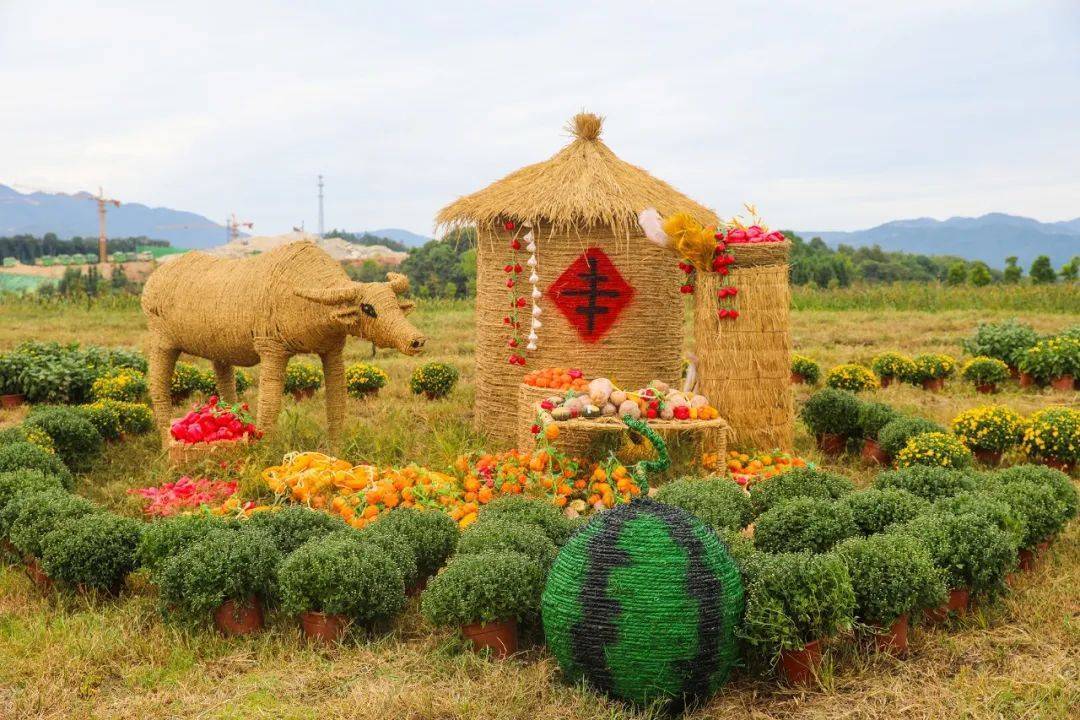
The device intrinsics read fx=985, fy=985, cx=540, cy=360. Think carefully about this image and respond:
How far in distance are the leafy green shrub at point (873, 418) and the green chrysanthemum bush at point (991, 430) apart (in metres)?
0.59

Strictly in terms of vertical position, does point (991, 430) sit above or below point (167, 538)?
above

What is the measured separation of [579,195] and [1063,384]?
7.75m

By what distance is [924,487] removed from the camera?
21.0ft

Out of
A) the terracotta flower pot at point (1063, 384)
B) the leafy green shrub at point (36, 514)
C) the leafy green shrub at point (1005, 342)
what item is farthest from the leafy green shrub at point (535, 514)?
the leafy green shrub at point (1005, 342)

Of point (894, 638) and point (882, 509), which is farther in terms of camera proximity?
point (882, 509)

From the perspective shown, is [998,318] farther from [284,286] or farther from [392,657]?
[392,657]

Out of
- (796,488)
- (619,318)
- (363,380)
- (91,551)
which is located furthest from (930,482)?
(363,380)

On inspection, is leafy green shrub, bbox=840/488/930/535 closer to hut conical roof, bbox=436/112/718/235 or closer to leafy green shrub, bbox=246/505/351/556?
leafy green shrub, bbox=246/505/351/556

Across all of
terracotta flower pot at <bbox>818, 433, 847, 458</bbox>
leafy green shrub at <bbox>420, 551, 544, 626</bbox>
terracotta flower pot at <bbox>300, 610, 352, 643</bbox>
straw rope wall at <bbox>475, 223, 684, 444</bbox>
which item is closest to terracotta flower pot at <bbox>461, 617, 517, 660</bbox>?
leafy green shrub at <bbox>420, 551, 544, 626</bbox>

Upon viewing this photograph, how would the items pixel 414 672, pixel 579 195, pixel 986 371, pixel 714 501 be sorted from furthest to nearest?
1. pixel 986 371
2. pixel 579 195
3. pixel 714 501
4. pixel 414 672

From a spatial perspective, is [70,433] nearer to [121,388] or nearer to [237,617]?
[121,388]

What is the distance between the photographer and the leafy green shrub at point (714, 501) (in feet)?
19.4

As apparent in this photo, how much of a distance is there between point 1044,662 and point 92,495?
6.92 metres

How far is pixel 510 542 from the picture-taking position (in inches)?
209
